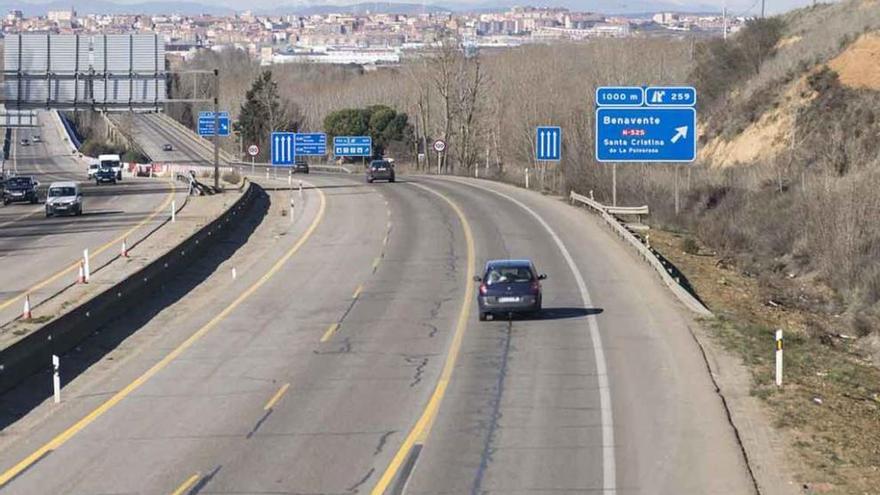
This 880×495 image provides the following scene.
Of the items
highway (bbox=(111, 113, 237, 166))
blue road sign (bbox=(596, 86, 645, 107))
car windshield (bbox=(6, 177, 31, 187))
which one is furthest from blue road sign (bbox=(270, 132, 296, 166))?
blue road sign (bbox=(596, 86, 645, 107))

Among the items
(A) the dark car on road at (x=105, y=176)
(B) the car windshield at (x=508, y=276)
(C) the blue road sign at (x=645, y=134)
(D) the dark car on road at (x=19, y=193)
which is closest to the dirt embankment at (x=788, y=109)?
(C) the blue road sign at (x=645, y=134)

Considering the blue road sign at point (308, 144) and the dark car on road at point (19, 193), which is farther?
the blue road sign at point (308, 144)

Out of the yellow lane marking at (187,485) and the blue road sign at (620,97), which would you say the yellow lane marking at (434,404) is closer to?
the yellow lane marking at (187,485)

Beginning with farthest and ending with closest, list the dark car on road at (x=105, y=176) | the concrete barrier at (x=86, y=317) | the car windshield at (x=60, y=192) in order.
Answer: the dark car on road at (x=105, y=176) < the car windshield at (x=60, y=192) < the concrete barrier at (x=86, y=317)

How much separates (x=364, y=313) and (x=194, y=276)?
9216 mm

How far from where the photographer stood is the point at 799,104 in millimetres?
77062

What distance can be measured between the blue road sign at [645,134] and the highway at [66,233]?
1762cm

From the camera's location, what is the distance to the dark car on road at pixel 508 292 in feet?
108

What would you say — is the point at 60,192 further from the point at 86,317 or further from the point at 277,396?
the point at 277,396

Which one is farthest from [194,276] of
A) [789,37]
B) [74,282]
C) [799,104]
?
[789,37]

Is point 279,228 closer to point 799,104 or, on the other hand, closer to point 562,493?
point 799,104

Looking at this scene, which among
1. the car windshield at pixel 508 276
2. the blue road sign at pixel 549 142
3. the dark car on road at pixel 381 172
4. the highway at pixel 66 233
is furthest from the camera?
the dark car on road at pixel 381 172

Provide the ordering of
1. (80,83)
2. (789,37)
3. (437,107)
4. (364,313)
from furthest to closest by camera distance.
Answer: (437,107) < (789,37) < (80,83) < (364,313)

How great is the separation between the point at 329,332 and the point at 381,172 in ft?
171
